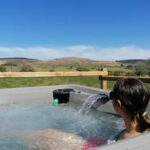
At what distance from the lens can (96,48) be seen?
82.9 feet

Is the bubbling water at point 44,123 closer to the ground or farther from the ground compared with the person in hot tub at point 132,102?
closer to the ground

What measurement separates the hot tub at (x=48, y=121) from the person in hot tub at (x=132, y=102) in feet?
2.39

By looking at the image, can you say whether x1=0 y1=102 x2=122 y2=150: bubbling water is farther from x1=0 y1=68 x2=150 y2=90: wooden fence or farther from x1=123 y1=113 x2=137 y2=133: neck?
x1=123 y1=113 x2=137 y2=133: neck

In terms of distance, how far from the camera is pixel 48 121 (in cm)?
400

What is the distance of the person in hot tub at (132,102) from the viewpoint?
5.39ft

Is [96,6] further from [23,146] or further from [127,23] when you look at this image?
[23,146]

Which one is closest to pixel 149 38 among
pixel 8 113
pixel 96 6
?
pixel 96 6

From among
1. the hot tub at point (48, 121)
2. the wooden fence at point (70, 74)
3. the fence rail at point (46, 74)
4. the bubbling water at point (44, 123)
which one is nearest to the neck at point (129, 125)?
the hot tub at point (48, 121)

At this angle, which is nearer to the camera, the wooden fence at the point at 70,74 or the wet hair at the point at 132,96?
the wet hair at the point at 132,96

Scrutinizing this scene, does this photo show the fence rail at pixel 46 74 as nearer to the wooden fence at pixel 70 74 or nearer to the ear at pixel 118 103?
the wooden fence at pixel 70 74

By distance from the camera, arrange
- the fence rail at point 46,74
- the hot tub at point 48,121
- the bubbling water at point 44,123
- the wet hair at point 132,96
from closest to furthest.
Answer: the wet hair at point 132,96 < the hot tub at point 48,121 < the bubbling water at point 44,123 < the fence rail at point 46,74

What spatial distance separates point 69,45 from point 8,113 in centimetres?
2143

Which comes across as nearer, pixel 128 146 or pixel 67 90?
pixel 128 146

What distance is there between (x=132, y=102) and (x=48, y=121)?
8.09ft
